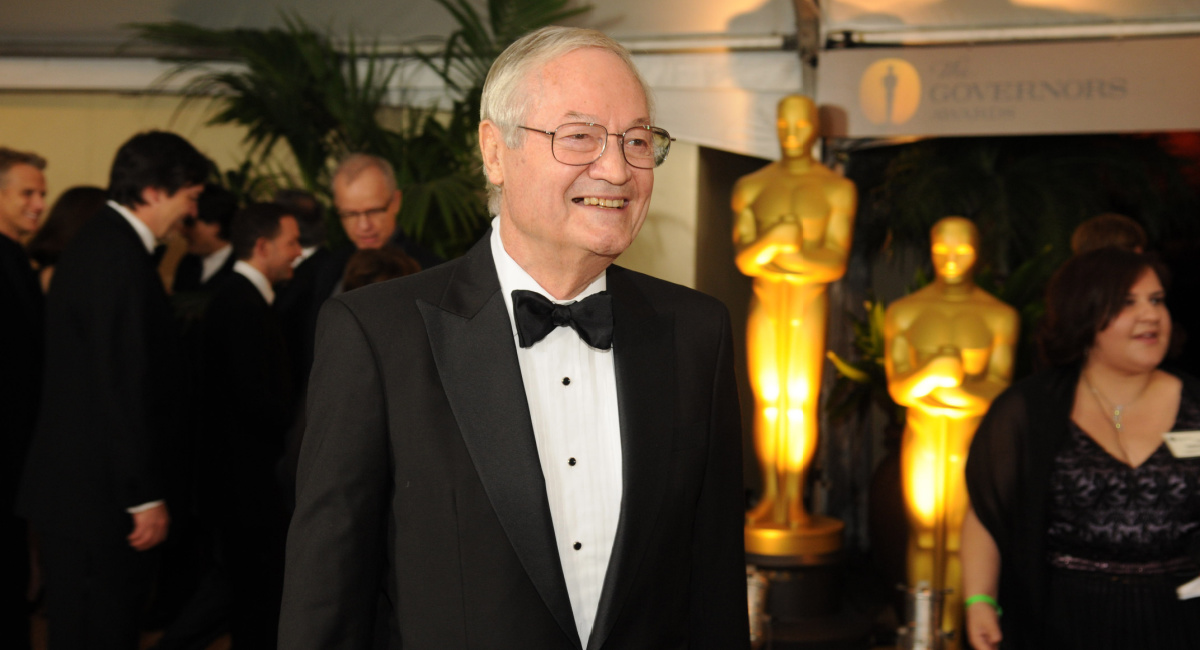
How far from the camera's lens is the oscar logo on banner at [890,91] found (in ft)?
15.4

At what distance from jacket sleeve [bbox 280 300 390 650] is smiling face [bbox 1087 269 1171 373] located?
6.37ft

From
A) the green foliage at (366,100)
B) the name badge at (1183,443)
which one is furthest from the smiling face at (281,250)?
the name badge at (1183,443)

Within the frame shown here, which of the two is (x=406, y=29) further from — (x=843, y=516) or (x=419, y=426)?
(x=419, y=426)

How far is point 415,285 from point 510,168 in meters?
0.20

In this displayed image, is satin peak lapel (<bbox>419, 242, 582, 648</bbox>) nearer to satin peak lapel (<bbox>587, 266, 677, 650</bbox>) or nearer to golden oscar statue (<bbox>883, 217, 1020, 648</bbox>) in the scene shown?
satin peak lapel (<bbox>587, 266, 677, 650</bbox>)

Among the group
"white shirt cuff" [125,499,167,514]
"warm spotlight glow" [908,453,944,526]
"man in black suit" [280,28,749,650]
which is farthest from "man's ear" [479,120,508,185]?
"warm spotlight glow" [908,453,944,526]

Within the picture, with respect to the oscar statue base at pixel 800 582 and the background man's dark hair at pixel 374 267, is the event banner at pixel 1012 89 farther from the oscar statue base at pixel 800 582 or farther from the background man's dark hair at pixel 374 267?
the background man's dark hair at pixel 374 267

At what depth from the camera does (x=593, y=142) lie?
133 centimetres

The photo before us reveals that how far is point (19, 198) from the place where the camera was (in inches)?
144

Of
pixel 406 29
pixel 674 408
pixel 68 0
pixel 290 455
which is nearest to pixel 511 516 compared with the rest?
pixel 674 408

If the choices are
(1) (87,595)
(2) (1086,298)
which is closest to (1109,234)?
(2) (1086,298)

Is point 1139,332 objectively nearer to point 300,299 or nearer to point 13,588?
point 300,299

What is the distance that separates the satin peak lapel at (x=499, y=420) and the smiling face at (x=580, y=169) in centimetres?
14

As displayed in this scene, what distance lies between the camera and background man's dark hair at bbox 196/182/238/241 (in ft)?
15.5
